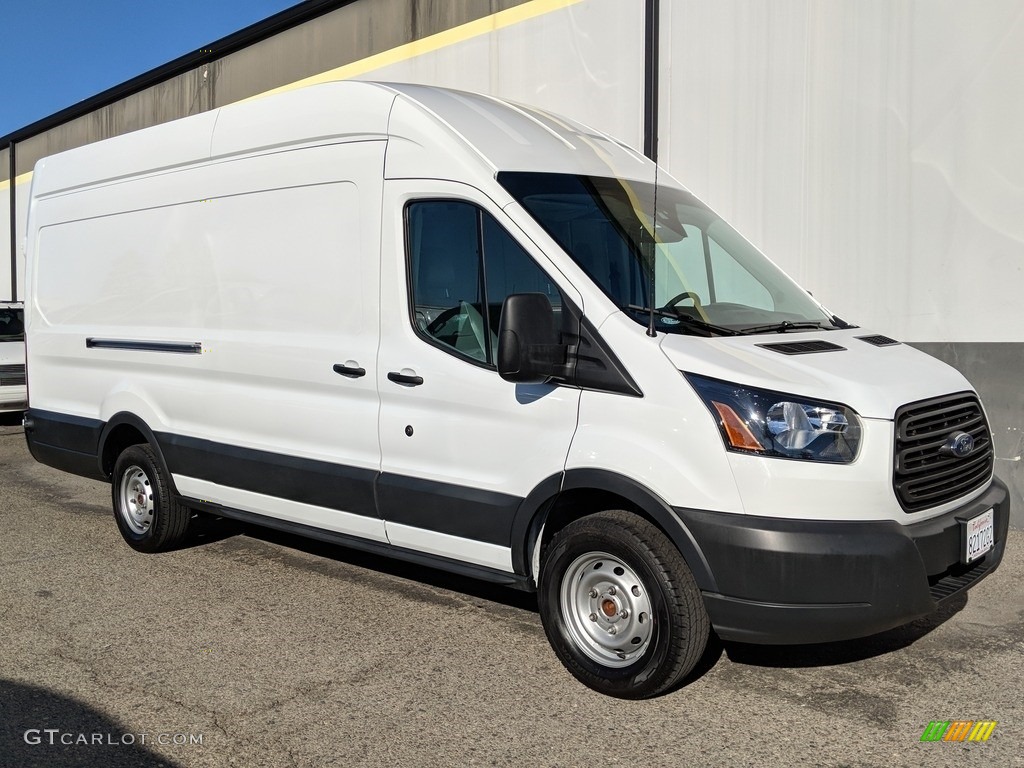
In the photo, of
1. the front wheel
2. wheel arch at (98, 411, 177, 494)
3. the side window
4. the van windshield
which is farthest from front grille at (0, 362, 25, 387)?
the front wheel

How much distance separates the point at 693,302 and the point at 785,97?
455cm

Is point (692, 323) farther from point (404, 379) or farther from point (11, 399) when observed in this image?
point (11, 399)

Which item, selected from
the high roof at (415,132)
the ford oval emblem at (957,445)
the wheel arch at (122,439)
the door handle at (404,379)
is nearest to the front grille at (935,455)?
the ford oval emblem at (957,445)

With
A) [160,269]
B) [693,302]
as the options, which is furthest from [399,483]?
[160,269]

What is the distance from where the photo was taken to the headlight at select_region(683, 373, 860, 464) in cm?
369

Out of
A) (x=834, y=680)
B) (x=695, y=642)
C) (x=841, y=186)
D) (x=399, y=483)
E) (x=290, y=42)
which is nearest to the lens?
(x=695, y=642)

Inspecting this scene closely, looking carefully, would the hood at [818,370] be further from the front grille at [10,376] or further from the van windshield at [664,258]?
the front grille at [10,376]

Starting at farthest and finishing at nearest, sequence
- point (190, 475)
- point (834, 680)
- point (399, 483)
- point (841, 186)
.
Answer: point (841, 186) → point (190, 475) → point (399, 483) → point (834, 680)

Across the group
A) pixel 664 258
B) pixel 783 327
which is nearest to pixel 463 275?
pixel 664 258

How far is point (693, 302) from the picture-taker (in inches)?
173

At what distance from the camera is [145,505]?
650 centimetres

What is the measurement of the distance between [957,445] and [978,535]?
0.39 metres

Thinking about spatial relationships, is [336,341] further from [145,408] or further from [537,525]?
[145,408]

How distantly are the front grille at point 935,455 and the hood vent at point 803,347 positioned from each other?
437 millimetres
